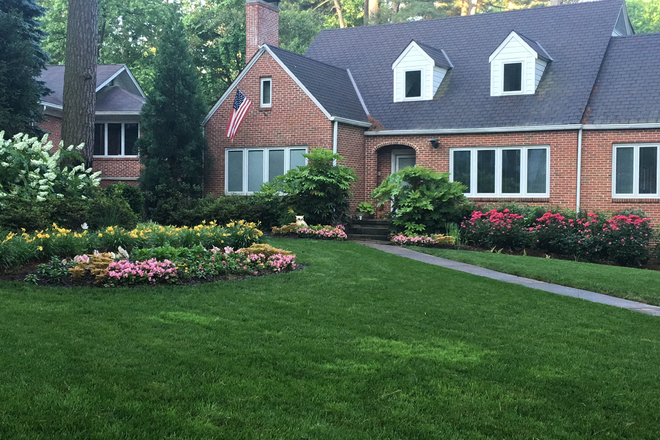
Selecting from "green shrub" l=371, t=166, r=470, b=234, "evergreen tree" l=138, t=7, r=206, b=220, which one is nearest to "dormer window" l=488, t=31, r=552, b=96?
"green shrub" l=371, t=166, r=470, b=234

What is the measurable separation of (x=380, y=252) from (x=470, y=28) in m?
11.5

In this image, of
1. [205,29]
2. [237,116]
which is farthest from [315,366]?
[205,29]

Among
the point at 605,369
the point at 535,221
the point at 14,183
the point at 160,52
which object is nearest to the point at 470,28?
the point at 535,221

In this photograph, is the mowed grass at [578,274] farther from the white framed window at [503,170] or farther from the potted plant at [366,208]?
the white framed window at [503,170]

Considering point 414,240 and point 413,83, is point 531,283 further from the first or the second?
point 413,83

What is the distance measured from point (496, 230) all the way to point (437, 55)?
736 cm

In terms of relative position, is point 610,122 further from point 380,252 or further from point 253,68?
point 253,68

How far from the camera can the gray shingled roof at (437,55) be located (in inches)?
774

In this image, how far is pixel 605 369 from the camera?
5.12 m

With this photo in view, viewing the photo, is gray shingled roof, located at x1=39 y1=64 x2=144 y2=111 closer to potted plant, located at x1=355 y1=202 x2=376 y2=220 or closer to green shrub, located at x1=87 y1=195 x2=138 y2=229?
potted plant, located at x1=355 y1=202 x2=376 y2=220

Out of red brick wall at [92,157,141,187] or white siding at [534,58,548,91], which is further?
red brick wall at [92,157,141,187]

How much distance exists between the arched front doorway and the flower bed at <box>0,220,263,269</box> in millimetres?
9200

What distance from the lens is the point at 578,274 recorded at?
35.4 feet

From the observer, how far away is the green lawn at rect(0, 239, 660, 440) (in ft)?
12.4
